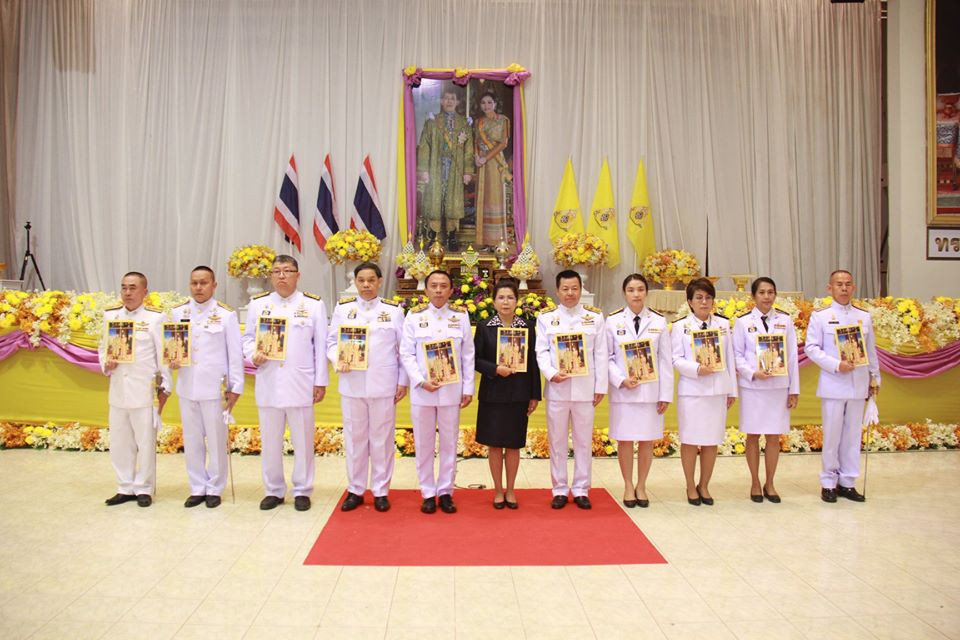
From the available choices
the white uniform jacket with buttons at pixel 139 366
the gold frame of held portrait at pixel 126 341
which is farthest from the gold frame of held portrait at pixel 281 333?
the gold frame of held portrait at pixel 126 341

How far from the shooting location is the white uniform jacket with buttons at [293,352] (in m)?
4.70

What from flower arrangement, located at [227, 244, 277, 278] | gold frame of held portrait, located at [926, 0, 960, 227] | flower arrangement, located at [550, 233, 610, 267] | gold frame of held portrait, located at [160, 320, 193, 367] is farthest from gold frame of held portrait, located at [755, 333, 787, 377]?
flower arrangement, located at [227, 244, 277, 278]

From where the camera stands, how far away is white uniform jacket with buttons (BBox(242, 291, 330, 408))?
4.70 meters

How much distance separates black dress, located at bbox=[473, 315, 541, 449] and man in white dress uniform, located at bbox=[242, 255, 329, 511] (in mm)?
1060

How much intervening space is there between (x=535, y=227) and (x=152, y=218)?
18.0ft

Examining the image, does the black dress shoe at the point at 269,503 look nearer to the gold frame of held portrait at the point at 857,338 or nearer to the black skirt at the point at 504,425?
the black skirt at the point at 504,425

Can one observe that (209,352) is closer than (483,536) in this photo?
No

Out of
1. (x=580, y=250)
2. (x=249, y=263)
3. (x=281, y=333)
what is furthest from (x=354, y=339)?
(x=580, y=250)

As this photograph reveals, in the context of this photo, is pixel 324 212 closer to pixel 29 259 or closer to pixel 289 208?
pixel 289 208

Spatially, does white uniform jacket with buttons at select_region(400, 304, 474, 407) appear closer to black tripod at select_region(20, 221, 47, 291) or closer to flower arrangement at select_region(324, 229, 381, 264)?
flower arrangement at select_region(324, 229, 381, 264)

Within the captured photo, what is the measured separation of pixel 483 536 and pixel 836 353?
281cm

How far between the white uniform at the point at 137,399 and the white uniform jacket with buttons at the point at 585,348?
255 centimetres

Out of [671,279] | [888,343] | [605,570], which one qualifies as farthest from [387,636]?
[671,279]

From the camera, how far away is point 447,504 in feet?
15.3
